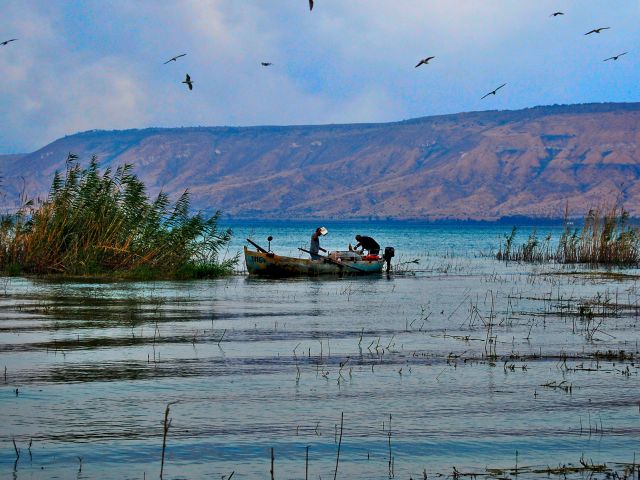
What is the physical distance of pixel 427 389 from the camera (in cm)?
1384

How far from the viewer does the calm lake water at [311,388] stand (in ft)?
33.6

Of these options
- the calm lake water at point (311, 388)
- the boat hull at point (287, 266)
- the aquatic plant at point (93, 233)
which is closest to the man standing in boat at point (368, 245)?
the boat hull at point (287, 266)

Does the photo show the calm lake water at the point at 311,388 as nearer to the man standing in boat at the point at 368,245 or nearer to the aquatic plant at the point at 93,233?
the aquatic plant at the point at 93,233

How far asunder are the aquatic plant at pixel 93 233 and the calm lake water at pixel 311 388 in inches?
315

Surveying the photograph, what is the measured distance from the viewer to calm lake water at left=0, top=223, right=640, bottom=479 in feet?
33.6

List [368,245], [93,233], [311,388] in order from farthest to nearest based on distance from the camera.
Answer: [368,245] < [93,233] < [311,388]

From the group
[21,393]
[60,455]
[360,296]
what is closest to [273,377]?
[21,393]

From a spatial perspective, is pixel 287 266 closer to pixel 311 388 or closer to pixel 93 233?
pixel 93 233

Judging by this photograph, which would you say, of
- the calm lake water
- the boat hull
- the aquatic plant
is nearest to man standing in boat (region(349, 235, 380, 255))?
the boat hull

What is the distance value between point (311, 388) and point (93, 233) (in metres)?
21.9

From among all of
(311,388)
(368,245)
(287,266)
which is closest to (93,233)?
(287,266)

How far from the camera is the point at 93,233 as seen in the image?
34281 mm

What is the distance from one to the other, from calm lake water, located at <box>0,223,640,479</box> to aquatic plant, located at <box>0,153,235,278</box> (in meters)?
8.00

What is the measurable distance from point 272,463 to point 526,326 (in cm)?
1336
